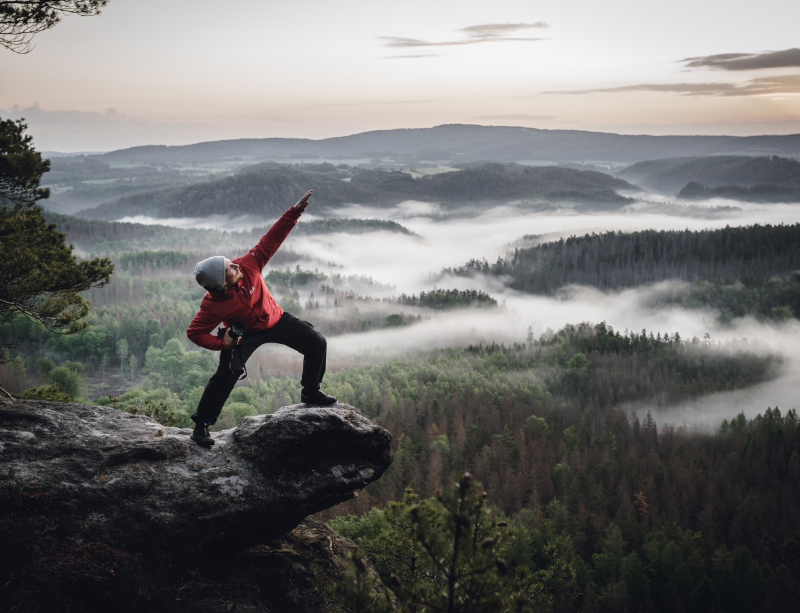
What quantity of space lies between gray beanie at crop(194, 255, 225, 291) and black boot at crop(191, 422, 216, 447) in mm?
4127

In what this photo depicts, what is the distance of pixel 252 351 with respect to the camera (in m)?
15.0

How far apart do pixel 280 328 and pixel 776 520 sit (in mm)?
101369

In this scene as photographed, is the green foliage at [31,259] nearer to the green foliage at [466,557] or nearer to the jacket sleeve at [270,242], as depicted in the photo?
the jacket sleeve at [270,242]

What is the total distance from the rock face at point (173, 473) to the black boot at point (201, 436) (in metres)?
0.18

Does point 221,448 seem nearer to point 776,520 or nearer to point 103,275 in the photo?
point 103,275

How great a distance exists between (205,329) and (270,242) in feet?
8.61

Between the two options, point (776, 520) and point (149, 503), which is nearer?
point (149, 503)

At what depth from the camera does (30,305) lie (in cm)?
2125

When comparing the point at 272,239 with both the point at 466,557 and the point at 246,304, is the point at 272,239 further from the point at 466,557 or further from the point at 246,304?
the point at 466,557

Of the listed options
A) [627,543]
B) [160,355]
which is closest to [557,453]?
[627,543]

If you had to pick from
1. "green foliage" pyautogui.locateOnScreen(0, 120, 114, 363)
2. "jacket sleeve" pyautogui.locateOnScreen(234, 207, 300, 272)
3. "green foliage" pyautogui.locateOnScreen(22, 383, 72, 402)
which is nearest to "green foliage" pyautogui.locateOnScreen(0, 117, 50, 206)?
"green foliage" pyautogui.locateOnScreen(0, 120, 114, 363)

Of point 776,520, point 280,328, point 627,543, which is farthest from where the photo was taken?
point 776,520

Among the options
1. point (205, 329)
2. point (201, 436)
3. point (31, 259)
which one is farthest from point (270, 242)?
Answer: point (31, 259)

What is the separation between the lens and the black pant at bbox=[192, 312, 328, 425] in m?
14.7
